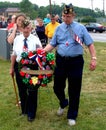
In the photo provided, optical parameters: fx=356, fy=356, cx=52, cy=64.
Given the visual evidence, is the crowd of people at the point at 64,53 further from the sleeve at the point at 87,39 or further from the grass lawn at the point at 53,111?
the grass lawn at the point at 53,111

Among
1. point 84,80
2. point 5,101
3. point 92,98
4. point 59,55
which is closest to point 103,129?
point 59,55

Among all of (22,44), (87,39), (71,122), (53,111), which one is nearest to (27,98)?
(53,111)

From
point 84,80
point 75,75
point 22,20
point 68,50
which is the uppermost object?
point 22,20

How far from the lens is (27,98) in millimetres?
6090

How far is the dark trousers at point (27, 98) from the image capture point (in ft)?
19.2

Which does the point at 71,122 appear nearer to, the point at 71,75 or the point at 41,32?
the point at 71,75

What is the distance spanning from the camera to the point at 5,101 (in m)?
7.40

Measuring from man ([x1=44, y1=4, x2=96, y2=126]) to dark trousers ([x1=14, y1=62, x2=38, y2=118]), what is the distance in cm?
47

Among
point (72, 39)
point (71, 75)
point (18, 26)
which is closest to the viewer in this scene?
point (72, 39)

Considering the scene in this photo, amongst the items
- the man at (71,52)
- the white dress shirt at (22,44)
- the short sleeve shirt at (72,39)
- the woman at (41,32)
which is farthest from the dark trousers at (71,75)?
the woman at (41,32)

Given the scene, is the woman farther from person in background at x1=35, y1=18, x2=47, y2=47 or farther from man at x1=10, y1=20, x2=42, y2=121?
man at x1=10, y1=20, x2=42, y2=121

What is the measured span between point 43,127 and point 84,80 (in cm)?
391

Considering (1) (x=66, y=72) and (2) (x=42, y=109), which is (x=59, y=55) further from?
(2) (x=42, y=109)

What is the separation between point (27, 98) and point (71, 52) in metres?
1.23
